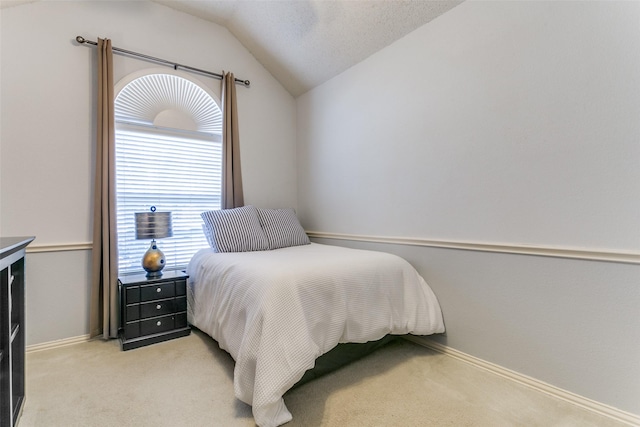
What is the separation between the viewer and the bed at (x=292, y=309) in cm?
147

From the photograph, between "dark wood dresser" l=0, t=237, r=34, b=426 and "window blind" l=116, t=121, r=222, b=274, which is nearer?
"dark wood dresser" l=0, t=237, r=34, b=426

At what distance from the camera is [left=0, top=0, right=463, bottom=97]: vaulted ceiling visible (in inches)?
94.0

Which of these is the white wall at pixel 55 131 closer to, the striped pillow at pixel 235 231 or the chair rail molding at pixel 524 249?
the striped pillow at pixel 235 231

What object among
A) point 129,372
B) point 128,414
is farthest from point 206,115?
point 128,414

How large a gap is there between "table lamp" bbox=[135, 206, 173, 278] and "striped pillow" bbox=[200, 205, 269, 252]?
364 millimetres

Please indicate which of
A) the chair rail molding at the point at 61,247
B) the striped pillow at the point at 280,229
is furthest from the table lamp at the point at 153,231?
the striped pillow at the point at 280,229

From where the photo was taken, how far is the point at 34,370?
6.57ft

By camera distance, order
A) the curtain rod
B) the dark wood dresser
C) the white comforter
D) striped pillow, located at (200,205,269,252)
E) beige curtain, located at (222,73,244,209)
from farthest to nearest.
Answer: beige curtain, located at (222,73,244,209) < striped pillow, located at (200,205,269,252) < the curtain rod < the white comforter < the dark wood dresser

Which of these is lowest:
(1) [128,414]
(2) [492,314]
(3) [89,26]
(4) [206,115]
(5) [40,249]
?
(1) [128,414]

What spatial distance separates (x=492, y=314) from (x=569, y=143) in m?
1.12

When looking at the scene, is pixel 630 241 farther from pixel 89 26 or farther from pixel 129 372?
pixel 89 26

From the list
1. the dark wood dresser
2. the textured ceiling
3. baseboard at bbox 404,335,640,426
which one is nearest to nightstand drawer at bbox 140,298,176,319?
the dark wood dresser

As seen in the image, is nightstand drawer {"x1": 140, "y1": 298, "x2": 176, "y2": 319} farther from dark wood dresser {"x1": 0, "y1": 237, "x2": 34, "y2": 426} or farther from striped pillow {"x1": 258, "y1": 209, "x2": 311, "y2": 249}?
striped pillow {"x1": 258, "y1": 209, "x2": 311, "y2": 249}

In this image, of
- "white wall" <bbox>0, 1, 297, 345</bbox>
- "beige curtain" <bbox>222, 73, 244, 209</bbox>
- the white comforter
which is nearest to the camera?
the white comforter
